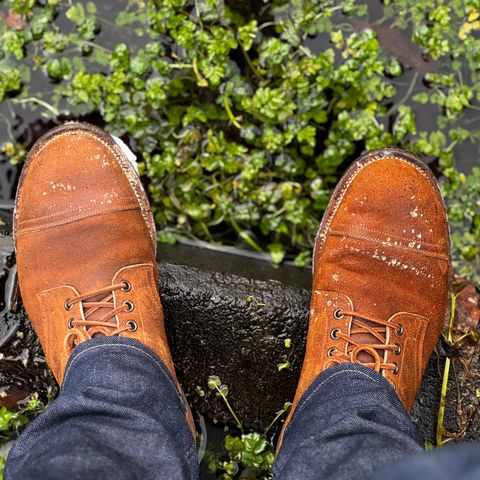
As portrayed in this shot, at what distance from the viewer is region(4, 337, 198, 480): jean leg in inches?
58.2

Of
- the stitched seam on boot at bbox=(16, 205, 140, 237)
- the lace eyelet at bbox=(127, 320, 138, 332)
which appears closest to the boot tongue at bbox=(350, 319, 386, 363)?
the lace eyelet at bbox=(127, 320, 138, 332)

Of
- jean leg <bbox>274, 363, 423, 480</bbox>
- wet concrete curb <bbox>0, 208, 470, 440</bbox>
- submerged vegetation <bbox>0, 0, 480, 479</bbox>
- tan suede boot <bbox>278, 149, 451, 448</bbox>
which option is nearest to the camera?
jean leg <bbox>274, 363, 423, 480</bbox>

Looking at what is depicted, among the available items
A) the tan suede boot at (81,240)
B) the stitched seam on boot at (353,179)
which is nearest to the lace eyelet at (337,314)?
the stitched seam on boot at (353,179)

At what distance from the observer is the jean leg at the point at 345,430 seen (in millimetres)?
1538

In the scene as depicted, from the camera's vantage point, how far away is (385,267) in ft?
7.46

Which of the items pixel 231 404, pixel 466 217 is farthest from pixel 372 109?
pixel 231 404

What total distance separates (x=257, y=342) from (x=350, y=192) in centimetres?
69

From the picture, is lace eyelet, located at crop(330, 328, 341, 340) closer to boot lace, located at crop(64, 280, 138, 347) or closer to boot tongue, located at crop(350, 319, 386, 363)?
boot tongue, located at crop(350, 319, 386, 363)

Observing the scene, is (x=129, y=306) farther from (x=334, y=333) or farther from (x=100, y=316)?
(x=334, y=333)

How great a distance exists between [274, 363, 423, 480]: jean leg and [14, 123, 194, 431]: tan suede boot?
524 mm

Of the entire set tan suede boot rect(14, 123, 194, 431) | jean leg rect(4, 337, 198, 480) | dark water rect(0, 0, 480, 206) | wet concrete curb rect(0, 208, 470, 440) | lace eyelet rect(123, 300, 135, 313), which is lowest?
wet concrete curb rect(0, 208, 470, 440)

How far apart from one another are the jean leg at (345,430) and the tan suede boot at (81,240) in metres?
0.52

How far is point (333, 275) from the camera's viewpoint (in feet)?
7.58

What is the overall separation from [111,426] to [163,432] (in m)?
0.16
